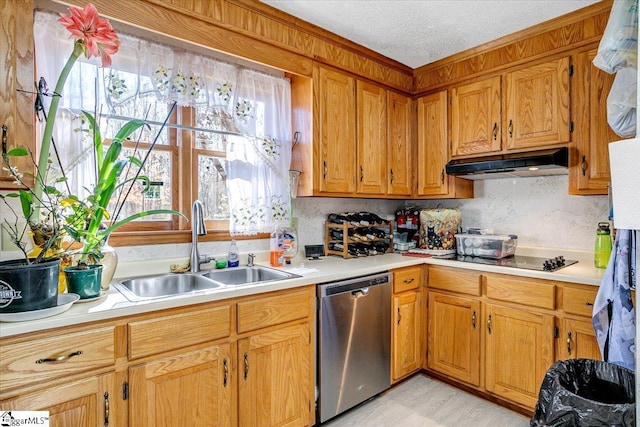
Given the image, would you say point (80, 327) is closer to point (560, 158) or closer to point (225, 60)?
point (225, 60)

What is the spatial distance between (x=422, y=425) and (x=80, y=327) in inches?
73.3

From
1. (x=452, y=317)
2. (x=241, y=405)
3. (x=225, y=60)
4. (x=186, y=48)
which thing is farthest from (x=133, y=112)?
(x=452, y=317)

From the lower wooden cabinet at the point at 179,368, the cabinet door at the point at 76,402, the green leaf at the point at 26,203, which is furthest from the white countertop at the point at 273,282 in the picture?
the green leaf at the point at 26,203

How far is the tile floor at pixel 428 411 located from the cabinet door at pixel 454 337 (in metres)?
0.14

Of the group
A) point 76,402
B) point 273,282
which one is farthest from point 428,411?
point 76,402

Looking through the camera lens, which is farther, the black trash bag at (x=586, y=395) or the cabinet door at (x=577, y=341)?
the cabinet door at (x=577, y=341)

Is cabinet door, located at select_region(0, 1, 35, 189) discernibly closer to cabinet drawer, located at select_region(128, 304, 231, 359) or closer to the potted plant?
the potted plant

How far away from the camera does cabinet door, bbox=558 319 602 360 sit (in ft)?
6.05

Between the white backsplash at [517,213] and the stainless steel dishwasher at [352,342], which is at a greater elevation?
the white backsplash at [517,213]

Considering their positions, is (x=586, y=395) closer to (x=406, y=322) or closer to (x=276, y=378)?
(x=406, y=322)

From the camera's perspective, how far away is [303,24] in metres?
2.24

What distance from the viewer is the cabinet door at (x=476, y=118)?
2.55 metres

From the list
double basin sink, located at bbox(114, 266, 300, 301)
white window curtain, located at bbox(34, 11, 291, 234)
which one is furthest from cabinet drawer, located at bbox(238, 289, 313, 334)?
white window curtain, located at bbox(34, 11, 291, 234)

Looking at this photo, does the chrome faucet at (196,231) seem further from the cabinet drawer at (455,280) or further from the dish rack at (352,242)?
the cabinet drawer at (455,280)
